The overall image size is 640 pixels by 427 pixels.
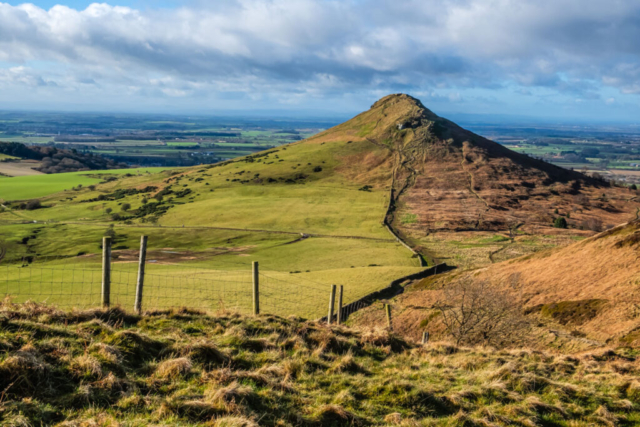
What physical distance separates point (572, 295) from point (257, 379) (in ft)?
82.9

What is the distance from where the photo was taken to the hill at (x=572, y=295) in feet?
76.3

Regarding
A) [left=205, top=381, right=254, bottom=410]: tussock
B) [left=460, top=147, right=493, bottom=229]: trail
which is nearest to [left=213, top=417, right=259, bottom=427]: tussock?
[left=205, top=381, right=254, bottom=410]: tussock

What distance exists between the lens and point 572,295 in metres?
28.2

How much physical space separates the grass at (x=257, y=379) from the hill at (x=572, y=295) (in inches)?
330

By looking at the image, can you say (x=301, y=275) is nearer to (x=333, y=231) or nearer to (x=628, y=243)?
(x=628, y=243)

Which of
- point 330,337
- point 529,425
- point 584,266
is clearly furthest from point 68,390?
point 584,266

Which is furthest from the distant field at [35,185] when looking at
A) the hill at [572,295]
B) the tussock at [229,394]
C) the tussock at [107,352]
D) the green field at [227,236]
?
the tussock at [229,394]

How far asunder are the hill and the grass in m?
8.39

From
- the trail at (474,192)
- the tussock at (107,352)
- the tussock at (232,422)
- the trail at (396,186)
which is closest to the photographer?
the tussock at (232,422)

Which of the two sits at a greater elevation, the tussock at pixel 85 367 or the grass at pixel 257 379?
the tussock at pixel 85 367

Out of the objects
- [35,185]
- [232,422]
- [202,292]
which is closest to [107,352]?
[232,422]

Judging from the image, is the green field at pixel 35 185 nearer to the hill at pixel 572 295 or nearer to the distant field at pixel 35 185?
the distant field at pixel 35 185

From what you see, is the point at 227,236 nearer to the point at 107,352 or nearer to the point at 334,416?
the point at 107,352

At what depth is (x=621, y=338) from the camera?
21656 mm
